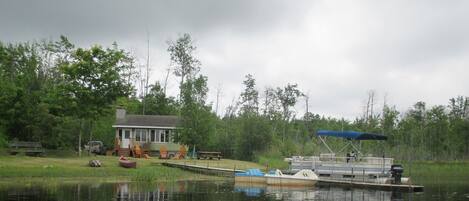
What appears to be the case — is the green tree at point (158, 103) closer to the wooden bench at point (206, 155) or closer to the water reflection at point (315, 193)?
the wooden bench at point (206, 155)

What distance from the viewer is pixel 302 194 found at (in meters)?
36.6

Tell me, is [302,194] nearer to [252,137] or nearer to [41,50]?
[252,137]

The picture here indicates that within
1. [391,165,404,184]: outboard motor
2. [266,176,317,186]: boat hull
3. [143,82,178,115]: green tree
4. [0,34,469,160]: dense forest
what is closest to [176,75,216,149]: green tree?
[0,34,469,160]: dense forest

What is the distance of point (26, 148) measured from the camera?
1934 inches

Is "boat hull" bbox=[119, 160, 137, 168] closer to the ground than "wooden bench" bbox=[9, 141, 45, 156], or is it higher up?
closer to the ground

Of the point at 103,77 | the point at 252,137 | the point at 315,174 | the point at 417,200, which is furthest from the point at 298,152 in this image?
the point at 417,200

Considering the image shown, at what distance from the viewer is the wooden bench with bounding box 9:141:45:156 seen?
48188mm

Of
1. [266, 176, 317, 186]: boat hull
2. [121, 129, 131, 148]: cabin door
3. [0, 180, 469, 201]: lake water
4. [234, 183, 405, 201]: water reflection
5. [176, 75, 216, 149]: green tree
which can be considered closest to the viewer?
[0, 180, 469, 201]: lake water

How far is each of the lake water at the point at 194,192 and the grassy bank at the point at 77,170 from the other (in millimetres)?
2033

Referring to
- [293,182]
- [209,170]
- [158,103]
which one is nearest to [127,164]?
[209,170]

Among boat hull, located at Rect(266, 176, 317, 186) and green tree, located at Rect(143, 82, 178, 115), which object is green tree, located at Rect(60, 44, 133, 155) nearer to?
boat hull, located at Rect(266, 176, 317, 186)

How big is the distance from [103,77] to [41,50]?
2385 centimetres

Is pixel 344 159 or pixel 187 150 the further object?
pixel 187 150

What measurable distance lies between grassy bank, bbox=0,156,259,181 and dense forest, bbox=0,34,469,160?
5.05 m
